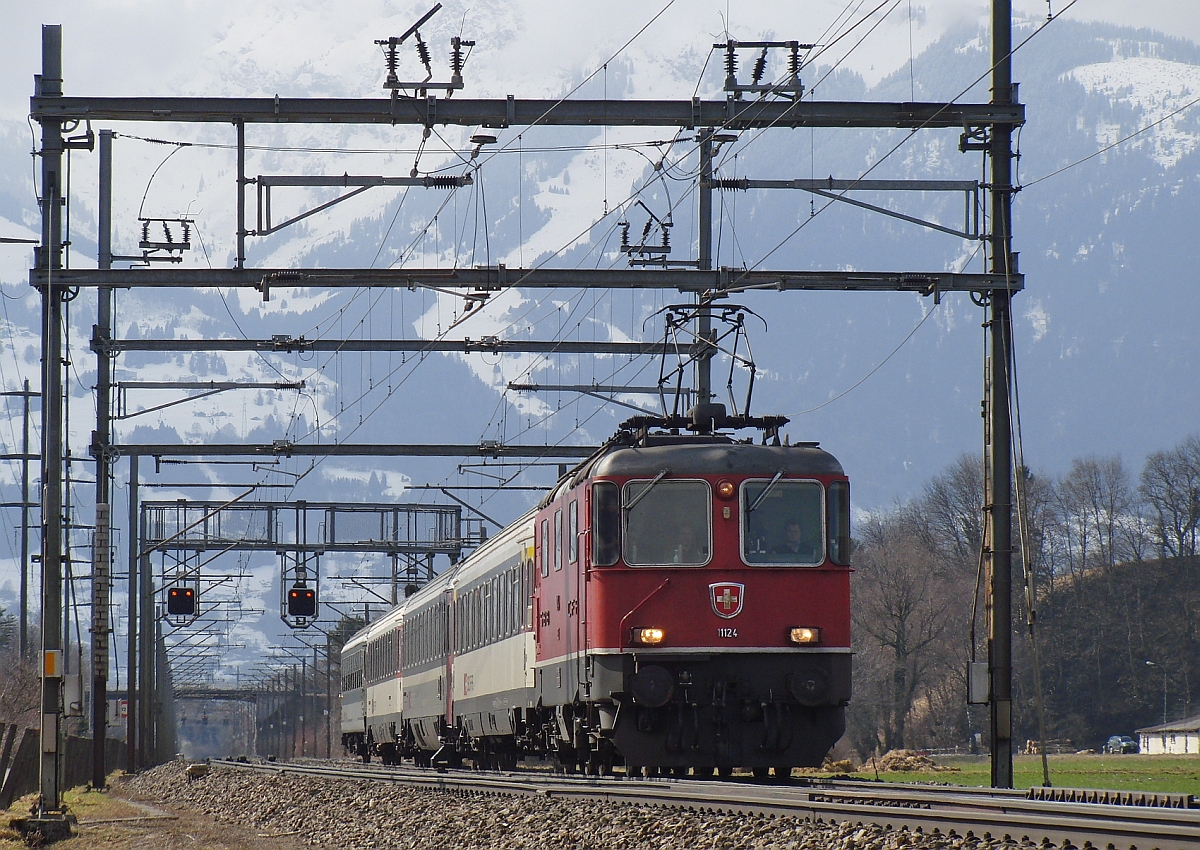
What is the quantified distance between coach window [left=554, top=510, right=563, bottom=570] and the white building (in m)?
44.6

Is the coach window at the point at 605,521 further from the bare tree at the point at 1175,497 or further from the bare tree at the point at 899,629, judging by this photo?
the bare tree at the point at 1175,497

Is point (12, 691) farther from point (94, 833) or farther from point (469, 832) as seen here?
point (469, 832)

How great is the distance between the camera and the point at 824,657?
16.7 meters

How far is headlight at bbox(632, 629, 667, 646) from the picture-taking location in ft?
53.9

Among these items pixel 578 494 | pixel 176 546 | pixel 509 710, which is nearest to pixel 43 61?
pixel 578 494

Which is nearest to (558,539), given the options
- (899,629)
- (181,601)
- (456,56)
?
(456,56)

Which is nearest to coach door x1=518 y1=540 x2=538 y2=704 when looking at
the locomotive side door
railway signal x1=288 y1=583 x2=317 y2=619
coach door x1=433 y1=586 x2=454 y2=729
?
the locomotive side door

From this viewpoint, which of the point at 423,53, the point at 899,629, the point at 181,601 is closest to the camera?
the point at 423,53

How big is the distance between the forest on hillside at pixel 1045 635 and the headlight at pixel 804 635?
4536 centimetres

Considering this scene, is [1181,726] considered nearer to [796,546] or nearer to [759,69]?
[759,69]

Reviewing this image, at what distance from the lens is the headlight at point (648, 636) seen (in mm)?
16422

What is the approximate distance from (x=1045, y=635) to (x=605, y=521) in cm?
6328

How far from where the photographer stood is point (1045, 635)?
76500mm

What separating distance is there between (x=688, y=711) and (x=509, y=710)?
243 inches
